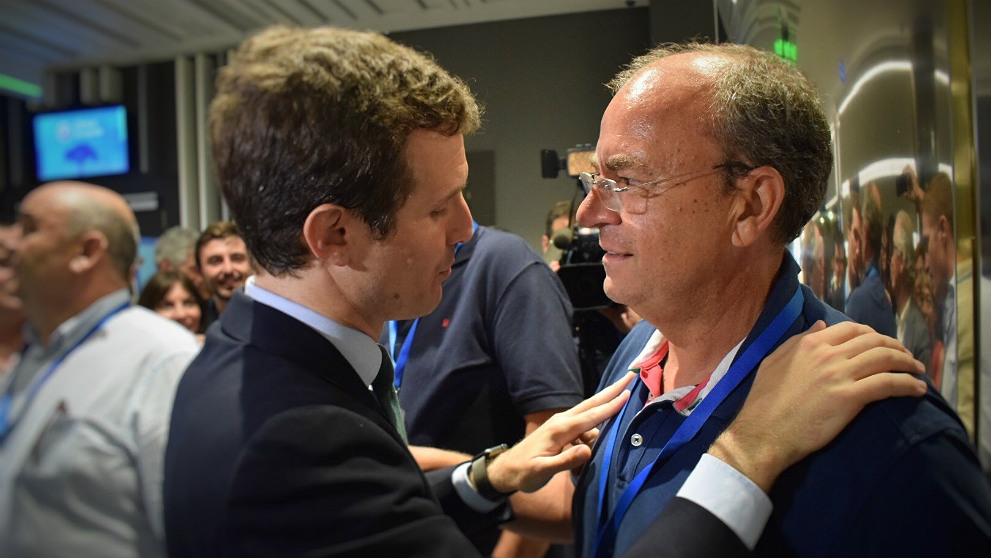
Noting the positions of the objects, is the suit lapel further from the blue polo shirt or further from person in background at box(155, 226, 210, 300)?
the blue polo shirt

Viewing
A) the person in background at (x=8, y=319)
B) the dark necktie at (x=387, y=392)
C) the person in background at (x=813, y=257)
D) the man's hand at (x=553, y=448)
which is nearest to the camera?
the person in background at (x=8, y=319)

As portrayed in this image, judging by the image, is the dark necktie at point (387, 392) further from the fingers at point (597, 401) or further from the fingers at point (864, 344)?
the fingers at point (864, 344)

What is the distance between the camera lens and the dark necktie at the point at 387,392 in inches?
41.4

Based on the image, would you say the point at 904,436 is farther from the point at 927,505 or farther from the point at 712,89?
the point at 712,89

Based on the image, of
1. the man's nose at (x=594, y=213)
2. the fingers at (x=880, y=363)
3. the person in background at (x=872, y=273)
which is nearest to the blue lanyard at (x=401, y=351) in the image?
the man's nose at (x=594, y=213)

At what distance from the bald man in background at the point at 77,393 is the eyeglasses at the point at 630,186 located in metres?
0.67

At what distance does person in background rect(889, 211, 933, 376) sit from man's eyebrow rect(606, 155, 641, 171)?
0.42 meters

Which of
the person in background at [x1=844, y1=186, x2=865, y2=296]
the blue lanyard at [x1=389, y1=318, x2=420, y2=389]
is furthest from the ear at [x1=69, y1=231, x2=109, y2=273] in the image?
the person in background at [x1=844, y1=186, x2=865, y2=296]

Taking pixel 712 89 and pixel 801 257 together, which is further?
pixel 801 257

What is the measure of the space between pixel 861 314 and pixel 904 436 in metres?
0.37

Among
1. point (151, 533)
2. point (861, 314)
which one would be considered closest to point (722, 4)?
point (861, 314)

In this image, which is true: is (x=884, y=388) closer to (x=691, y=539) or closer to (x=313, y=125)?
(x=691, y=539)

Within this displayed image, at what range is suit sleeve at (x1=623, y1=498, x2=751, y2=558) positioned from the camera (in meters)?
0.94

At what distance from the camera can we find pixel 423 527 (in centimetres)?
89
